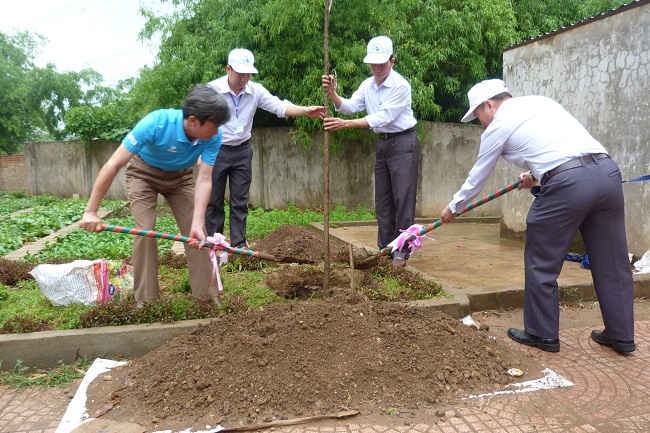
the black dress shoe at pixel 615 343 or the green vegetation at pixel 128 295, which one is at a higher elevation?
the green vegetation at pixel 128 295

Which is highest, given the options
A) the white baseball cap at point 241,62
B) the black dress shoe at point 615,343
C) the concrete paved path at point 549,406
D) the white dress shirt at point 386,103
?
the white baseball cap at point 241,62

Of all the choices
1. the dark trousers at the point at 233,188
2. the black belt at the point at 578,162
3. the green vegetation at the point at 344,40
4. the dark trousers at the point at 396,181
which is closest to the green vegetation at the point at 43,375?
the dark trousers at the point at 233,188

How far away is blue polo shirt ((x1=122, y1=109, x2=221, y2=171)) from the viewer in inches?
135

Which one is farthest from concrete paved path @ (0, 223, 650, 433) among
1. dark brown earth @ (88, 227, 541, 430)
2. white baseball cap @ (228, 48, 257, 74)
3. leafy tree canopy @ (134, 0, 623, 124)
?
leafy tree canopy @ (134, 0, 623, 124)

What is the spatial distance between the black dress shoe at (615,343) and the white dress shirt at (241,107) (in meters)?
3.36

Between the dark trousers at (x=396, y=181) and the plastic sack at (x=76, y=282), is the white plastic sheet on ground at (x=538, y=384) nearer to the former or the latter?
the dark trousers at (x=396, y=181)

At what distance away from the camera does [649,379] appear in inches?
120

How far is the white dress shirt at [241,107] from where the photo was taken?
5.16 meters

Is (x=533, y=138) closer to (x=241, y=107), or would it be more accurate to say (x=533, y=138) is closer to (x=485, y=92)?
(x=485, y=92)

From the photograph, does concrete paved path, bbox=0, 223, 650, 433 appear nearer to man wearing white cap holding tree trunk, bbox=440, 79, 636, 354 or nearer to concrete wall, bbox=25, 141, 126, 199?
man wearing white cap holding tree trunk, bbox=440, 79, 636, 354

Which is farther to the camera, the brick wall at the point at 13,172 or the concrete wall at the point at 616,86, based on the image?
the brick wall at the point at 13,172

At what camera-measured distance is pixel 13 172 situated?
19375 mm

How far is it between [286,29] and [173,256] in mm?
5551

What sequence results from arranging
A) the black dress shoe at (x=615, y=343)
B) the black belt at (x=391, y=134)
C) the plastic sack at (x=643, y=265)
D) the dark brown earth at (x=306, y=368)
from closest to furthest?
1. the dark brown earth at (x=306, y=368)
2. the black dress shoe at (x=615, y=343)
3. the plastic sack at (x=643, y=265)
4. the black belt at (x=391, y=134)
